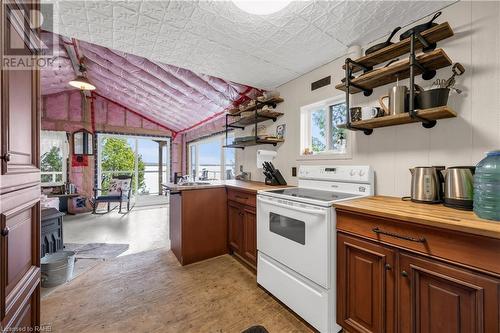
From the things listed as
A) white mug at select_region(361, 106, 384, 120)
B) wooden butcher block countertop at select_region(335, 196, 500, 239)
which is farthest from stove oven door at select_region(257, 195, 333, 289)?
white mug at select_region(361, 106, 384, 120)

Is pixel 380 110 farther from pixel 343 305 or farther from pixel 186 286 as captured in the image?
pixel 186 286

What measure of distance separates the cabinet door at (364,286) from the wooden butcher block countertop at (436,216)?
21 centimetres

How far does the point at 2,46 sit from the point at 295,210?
5.41 feet

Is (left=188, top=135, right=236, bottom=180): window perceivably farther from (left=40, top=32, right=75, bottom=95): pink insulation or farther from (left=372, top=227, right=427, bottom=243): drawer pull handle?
(left=40, top=32, right=75, bottom=95): pink insulation

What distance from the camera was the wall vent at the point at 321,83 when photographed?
2.15 meters

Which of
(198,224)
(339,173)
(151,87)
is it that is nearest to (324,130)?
(339,173)

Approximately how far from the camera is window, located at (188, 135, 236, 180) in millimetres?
4735

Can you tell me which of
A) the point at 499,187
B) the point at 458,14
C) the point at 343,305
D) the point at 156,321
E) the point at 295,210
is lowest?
the point at 156,321

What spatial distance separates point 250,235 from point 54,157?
5753 millimetres

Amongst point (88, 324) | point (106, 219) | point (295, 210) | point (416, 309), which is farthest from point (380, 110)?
point (106, 219)

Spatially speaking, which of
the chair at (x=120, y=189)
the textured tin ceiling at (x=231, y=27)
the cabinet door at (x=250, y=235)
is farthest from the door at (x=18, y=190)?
the chair at (x=120, y=189)

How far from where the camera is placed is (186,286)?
2035mm

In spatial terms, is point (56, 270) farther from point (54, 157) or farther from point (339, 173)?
point (54, 157)

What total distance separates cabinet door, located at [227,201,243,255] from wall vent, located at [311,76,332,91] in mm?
1572
